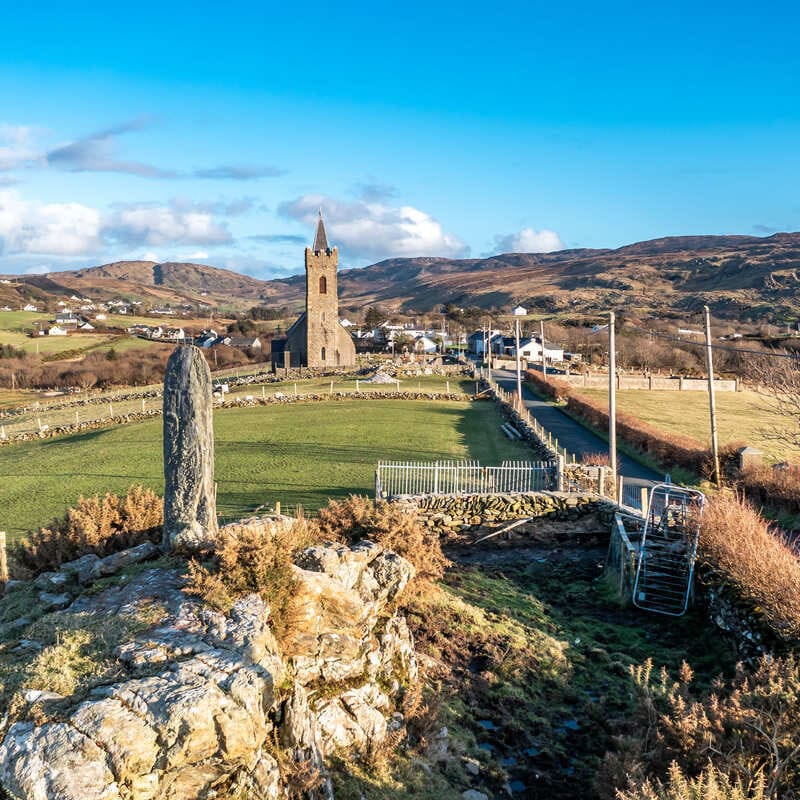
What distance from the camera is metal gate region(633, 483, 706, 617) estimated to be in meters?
12.6

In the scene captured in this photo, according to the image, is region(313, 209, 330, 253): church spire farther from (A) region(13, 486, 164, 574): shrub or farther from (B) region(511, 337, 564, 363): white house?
(A) region(13, 486, 164, 574): shrub

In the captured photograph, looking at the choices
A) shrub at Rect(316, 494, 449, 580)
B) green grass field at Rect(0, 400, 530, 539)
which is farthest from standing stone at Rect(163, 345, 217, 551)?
green grass field at Rect(0, 400, 530, 539)

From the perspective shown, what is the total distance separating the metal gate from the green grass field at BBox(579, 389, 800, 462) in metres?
16.1

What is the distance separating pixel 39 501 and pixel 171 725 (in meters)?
18.5

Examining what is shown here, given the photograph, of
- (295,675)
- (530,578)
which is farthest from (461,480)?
(295,675)

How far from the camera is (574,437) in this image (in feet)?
113

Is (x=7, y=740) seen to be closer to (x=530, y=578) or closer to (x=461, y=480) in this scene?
(x=530, y=578)

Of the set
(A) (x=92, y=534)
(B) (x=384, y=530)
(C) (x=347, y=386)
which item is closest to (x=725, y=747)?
(B) (x=384, y=530)

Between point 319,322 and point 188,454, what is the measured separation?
6778 centimetres

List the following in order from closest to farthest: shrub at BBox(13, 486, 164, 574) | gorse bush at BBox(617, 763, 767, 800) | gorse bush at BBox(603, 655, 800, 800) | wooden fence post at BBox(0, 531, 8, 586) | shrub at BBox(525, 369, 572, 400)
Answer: gorse bush at BBox(617, 763, 767, 800)
gorse bush at BBox(603, 655, 800, 800)
wooden fence post at BBox(0, 531, 8, 586)
shrub at BBox(13, 486, 164, 574)
shrub at BBox(525, 369, 572, 400)

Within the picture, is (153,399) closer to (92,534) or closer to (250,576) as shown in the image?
(92,534)

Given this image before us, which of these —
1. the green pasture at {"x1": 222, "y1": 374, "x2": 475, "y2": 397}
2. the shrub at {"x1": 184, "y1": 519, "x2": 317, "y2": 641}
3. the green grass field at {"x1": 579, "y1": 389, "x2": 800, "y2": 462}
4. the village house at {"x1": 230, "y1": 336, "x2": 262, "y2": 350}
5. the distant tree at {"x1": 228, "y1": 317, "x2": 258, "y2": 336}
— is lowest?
the green grass field at {"x1": 579, "y1": 389, "x2": 800, "y2": 462}

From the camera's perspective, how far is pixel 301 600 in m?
8.05

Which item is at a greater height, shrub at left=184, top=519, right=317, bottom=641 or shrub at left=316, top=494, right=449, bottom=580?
shrub at left=184, top=519, right=317, bottom=641
